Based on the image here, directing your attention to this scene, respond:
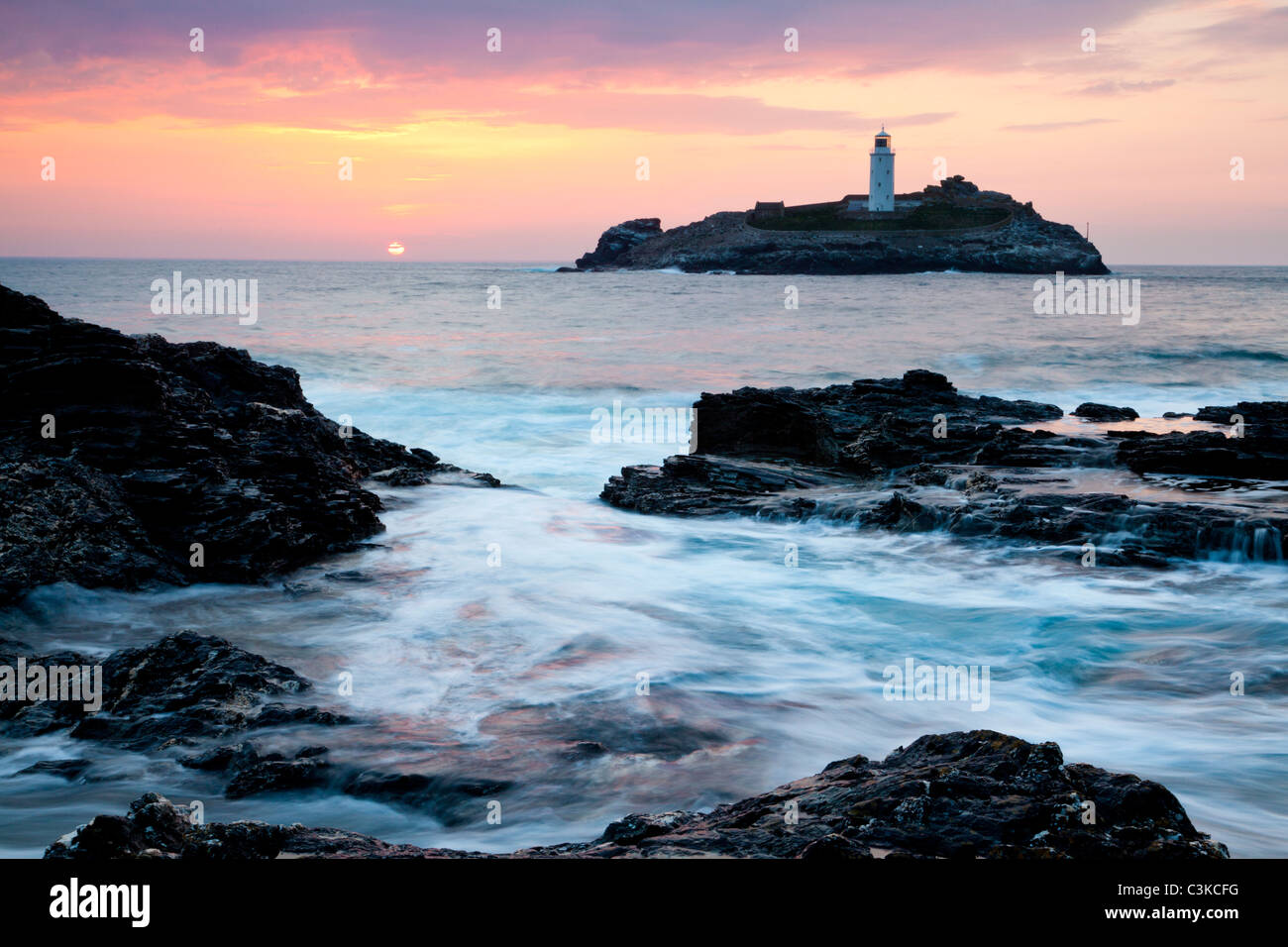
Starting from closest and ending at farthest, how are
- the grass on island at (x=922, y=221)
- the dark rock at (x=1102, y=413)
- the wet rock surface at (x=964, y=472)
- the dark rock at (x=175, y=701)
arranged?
the dark rock at (x=175, y=701) < the wet rock surface at (x=964, y=472) < the dark rock at (x=1102, y=413) < the grass on island at (x=922, y=221)

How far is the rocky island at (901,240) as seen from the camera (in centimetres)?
11694

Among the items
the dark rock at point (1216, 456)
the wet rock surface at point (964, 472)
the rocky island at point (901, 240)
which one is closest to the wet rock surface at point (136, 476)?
the wet rock surface at point (964, 472)

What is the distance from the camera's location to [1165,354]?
3056 cm

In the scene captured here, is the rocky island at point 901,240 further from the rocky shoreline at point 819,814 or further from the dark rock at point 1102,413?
the rocky shoreline at point 819,814

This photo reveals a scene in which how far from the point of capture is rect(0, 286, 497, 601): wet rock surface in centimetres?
746

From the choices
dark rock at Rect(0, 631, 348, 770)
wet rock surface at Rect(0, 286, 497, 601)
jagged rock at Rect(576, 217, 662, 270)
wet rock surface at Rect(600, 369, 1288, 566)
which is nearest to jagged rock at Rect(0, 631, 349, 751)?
dark rock at Rect(0, 631, 348, 770)

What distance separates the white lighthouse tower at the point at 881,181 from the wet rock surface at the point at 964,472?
110423 mm

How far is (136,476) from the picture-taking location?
27.3 feet

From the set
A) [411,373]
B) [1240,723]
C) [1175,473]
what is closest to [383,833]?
[1240,723]

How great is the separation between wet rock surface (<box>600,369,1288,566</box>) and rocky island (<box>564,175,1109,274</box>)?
107 meters

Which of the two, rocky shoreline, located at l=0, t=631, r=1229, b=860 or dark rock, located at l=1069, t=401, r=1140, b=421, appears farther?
dark rock, located at l=1069, t=401, r=1140, b=421

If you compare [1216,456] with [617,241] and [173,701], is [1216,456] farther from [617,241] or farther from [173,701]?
[617,241]

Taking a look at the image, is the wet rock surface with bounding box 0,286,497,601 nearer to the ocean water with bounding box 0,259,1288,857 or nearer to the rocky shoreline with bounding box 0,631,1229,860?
the ocean water with bounding box 0,259,1288,857

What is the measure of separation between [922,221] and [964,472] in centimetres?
11835
